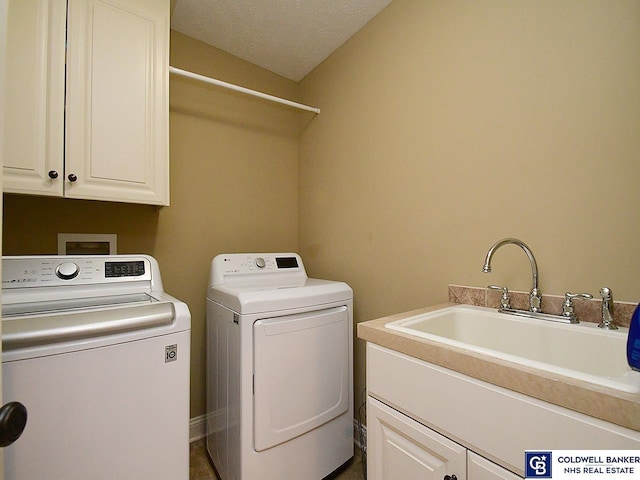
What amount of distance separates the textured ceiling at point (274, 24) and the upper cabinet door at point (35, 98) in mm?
740

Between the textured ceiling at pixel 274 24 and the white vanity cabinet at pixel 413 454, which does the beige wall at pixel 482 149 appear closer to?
the textured ceiling at pixel 274 24

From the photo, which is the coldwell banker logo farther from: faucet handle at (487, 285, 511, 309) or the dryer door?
the dryer door

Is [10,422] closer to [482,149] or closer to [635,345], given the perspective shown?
[635,345]

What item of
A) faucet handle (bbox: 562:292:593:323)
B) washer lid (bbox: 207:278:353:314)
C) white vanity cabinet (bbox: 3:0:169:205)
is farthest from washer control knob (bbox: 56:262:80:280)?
faucet handle (bbox: 562:292:593:323)

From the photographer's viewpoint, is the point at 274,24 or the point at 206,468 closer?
the point at 206,468

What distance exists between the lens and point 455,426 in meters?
0.81

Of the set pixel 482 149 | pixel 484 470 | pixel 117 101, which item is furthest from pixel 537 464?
pixel 117 101

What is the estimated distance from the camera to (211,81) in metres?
1.87

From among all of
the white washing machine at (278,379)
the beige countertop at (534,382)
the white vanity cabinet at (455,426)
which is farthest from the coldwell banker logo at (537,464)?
the white washing machine at (278,379)

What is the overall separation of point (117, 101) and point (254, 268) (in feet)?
3.66

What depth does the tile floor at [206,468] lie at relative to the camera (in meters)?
1.66

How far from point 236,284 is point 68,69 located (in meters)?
1.28

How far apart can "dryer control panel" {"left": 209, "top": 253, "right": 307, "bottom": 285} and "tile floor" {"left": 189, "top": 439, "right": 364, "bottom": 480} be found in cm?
107

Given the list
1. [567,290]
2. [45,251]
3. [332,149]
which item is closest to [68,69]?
[45,251]
